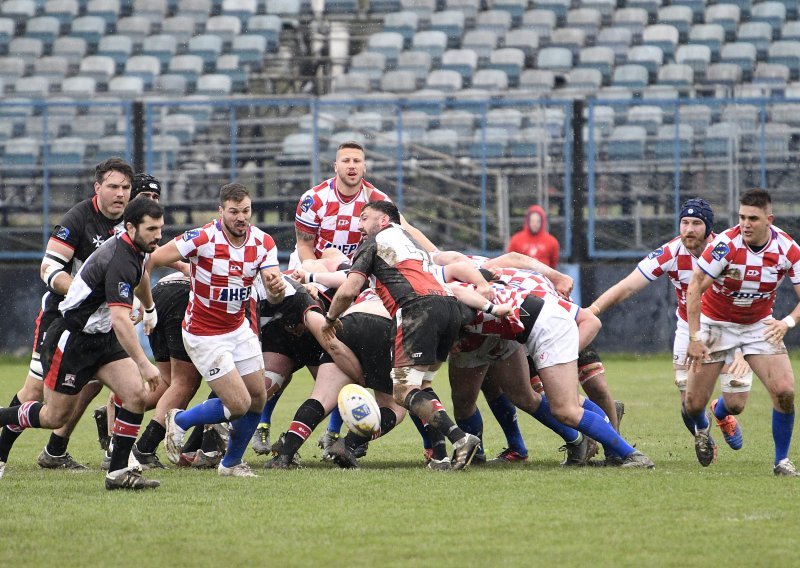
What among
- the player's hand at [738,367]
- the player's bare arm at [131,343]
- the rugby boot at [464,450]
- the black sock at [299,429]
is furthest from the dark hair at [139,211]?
the player's hand at [738,367]

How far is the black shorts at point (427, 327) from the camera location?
812 centimetres

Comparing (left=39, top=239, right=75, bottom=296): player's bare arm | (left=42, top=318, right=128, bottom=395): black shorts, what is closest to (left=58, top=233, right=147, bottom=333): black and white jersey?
(left=42, top=318, right=128, bottom=395): black shorts

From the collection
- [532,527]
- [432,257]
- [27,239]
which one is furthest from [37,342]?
[27,239]

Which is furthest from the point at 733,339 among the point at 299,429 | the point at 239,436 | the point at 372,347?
the point at 239,436

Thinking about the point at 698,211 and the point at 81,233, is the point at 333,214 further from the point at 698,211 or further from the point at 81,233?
the point at 698,211

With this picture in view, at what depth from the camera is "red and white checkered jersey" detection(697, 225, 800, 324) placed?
7984 mm

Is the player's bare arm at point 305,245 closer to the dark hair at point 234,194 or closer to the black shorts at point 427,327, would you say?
the black shorts at point 427,327

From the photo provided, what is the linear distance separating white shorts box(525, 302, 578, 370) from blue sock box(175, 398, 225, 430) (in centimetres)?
210

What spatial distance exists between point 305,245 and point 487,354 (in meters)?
2.53

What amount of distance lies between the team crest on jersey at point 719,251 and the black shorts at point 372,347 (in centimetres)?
229

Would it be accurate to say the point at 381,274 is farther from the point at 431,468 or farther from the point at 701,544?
the point at 701,544

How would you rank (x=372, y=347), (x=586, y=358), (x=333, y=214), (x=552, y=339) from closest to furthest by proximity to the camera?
(x=552, y=339)
(x=372, y=347)
(x=586, y=358)
(x=333, y=214)

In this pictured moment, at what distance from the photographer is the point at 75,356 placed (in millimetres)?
7426

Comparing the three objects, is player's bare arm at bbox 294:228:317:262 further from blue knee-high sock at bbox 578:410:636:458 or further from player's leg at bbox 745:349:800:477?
player's leg at bbox 745:349:800:477
